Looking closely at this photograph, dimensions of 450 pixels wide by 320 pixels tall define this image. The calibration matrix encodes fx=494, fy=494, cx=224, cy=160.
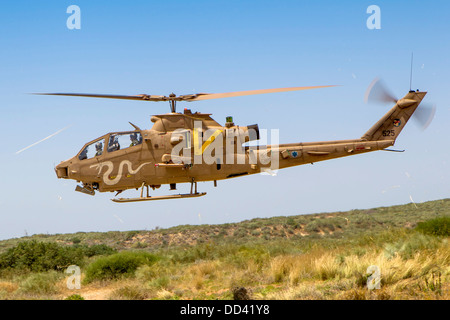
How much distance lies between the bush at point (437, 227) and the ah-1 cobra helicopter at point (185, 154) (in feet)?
21.8

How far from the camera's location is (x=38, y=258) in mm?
23000

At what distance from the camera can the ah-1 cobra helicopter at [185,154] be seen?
1769 cm

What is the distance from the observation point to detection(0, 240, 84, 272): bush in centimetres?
2264

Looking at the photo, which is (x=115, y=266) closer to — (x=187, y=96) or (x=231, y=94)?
(x=187, y=96)

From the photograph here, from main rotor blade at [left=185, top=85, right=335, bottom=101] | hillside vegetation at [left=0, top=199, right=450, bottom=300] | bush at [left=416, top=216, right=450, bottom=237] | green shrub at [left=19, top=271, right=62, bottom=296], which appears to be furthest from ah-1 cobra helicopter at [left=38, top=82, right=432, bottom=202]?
bush at [left=416, top=216, right=450, bottom=237]

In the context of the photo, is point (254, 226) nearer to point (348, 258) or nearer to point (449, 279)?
point (348, 258)

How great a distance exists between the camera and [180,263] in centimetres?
2278

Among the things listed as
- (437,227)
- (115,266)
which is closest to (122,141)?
(115,266)

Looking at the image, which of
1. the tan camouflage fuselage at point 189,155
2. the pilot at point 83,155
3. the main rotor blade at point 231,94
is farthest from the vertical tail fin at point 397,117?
the pilot at point 83,155

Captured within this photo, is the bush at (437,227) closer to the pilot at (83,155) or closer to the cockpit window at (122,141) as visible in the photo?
the cockpit window at (122,141)

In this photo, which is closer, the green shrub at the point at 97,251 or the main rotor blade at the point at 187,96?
the main rotor blade at the point at 187,96

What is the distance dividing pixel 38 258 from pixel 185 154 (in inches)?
401
